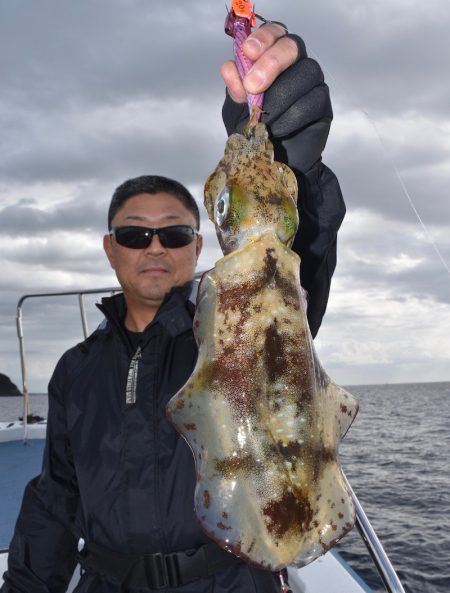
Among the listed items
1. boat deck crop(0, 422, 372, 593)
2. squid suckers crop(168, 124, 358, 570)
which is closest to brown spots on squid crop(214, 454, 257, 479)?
squid suckers crop(168, 124, 358, 570)

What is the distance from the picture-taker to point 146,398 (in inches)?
119

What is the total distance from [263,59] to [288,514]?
5.04 ft

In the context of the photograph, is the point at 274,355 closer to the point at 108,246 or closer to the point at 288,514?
the point at 288,514

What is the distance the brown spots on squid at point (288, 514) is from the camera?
1750mm

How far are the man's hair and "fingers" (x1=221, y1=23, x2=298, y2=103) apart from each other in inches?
44.6

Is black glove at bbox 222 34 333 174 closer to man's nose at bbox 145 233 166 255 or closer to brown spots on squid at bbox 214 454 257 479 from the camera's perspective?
man's nose at bbox 145 233 166 255

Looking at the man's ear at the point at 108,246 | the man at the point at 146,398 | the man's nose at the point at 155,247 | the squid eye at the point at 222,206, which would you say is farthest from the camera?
the man's ear at the point at 108,246

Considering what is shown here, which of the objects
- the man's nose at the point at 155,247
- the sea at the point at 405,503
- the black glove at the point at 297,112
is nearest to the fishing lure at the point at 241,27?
the black glove at the point at 297,112

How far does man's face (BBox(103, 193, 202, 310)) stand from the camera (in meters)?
3.34

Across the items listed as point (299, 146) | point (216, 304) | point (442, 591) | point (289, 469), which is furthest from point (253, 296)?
point (442, 591)

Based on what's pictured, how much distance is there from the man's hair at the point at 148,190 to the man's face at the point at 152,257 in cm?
3

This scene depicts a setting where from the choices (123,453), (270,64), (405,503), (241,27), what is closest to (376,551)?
(123,453)

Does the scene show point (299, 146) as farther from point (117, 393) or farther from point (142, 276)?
point (117, 393)

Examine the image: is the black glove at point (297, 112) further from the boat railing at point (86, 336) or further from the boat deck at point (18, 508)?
the boat deck at point (18, 508)
